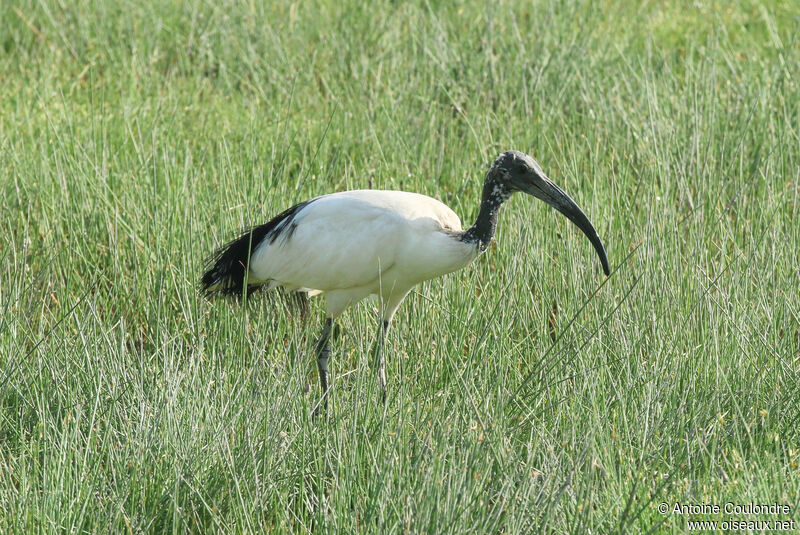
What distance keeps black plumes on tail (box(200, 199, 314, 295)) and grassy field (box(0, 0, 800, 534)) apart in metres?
0.10

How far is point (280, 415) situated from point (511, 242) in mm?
1359

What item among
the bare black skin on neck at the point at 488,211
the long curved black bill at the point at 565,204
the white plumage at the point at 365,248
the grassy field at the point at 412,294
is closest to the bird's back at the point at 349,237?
the white plumage at the point at 365,248

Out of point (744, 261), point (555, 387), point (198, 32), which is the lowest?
point (555, 387)

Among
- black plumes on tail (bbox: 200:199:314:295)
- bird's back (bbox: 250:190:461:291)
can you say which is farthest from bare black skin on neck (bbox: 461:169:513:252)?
black plumes on tail (bbox: 200:199:314:295)

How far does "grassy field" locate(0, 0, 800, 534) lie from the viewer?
2.62m

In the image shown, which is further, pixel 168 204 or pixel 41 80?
pixel 41 80

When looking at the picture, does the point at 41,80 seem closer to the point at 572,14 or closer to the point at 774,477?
the point at 572,14

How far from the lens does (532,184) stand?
3.39 m

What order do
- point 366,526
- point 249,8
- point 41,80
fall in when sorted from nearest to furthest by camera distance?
point 366,526 → point 41,80 → point 249,8

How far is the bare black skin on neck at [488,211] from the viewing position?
3449mm

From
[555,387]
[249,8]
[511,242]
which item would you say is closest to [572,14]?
[249,8]

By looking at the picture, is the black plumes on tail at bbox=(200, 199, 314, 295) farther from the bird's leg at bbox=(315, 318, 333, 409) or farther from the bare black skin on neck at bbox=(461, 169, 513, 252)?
the bare black skin on neck at bbox=(461, 169, 513, 252)

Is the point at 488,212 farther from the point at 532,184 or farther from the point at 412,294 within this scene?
the point at 412,294

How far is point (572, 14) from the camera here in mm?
6180
